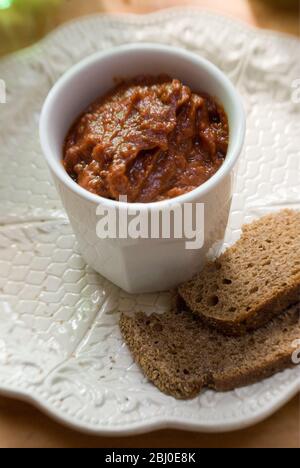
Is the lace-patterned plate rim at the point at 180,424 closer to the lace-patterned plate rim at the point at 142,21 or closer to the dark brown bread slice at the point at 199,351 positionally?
the dark brown bread slice at the point at 199,351

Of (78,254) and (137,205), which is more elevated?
(137,205)

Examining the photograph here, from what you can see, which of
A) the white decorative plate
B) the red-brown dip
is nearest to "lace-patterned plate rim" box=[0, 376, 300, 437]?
the white decorative plate

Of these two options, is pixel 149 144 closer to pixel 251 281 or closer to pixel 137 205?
pixel 137 205

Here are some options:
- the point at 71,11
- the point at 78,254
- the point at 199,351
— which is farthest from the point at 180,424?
the point at 71,11

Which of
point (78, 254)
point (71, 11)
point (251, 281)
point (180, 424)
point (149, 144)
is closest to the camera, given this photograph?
point (180, 424)

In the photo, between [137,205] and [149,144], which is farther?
[149,144]

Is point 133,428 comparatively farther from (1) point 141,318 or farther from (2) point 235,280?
(2) point 235,280

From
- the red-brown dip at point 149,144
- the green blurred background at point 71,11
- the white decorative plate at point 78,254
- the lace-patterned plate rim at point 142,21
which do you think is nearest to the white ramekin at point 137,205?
the red-brown dip at point 149,144
